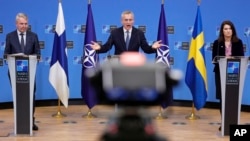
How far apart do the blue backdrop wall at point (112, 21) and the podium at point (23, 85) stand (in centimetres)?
250

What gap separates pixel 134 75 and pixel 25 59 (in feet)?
15.0

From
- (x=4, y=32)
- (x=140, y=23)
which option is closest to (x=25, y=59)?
(x=4, y=32)

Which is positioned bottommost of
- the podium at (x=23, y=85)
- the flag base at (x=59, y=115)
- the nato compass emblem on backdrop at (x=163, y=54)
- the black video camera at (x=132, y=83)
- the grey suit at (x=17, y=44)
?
the flag base at (x=59, y=115)

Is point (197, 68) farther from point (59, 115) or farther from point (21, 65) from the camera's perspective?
point (21, 65)

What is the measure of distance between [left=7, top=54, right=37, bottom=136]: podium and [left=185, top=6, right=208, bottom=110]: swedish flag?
277 centimetres

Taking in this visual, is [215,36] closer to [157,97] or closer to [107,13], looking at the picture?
[107,13]

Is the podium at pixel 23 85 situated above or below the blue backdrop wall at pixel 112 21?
below

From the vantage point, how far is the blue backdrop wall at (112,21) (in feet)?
25.0

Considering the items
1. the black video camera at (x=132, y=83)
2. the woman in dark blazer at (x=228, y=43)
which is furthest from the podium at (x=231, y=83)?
the black video camera at (x=132, y=83)

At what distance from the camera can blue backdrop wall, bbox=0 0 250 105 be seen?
763 cm

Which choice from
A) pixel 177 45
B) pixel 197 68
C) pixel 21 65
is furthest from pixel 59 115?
pixel 177 45

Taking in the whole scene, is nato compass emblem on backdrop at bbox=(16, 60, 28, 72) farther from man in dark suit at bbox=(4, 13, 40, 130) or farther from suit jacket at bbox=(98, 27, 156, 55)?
suit jacket at bbox=(98, 27, 156, 55)

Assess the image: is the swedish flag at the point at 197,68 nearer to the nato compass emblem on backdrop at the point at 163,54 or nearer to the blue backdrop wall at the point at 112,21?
the nato compass emblem on backdrop at the point at 163,54

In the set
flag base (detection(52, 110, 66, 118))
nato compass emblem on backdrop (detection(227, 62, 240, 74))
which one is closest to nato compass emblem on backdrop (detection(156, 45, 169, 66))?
nato compass emblem on backdrop (detection(227, 62, 240, 74))
